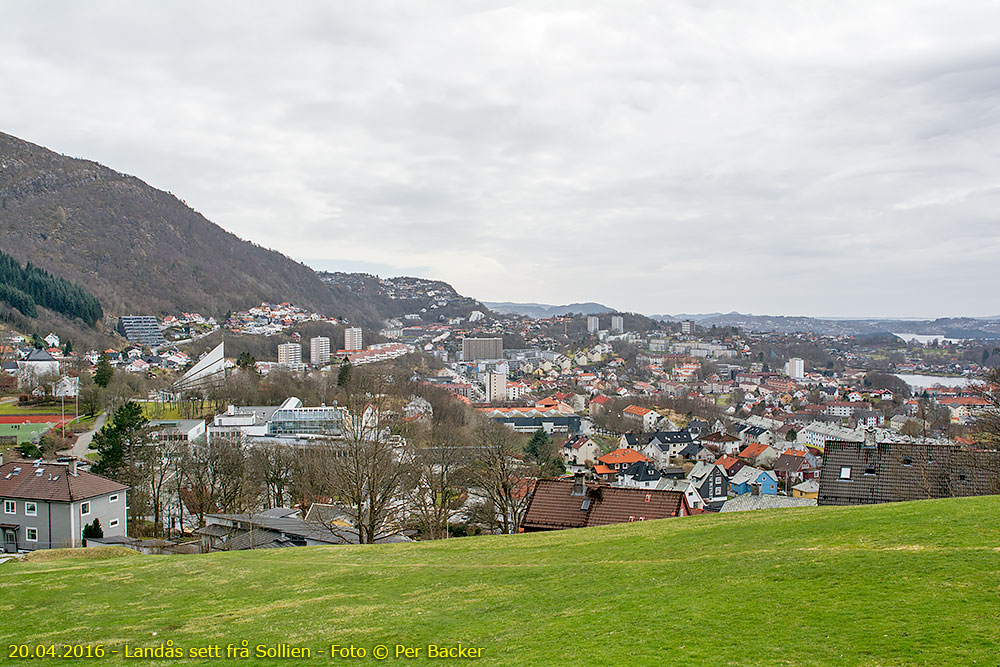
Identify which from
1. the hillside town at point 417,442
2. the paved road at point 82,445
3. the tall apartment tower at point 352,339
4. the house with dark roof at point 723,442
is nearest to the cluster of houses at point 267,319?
the hillside town at point 417,442

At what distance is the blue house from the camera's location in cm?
5356

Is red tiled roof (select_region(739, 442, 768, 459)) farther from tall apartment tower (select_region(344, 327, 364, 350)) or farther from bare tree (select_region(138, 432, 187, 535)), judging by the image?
tall apartment tower (select_region(344, 327, 364, 350))

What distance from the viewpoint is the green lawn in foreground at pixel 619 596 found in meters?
6.75

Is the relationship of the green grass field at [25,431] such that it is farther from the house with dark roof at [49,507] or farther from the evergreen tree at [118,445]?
the house with dark roof at [49,507]

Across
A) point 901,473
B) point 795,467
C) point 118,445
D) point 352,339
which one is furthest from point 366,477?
point 352,339

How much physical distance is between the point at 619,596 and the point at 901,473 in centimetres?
1561

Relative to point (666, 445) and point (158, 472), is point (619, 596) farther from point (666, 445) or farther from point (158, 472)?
point (666, 445)

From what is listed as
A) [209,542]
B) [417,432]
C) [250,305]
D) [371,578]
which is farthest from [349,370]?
[250,305]

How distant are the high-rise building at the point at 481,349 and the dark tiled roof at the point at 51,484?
6471 inches

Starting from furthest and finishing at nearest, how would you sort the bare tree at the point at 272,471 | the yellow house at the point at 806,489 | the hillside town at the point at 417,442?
the yellow house at the point at 806,489
the bare tree at the point at 272,471
the hillside town at the point at 417,442

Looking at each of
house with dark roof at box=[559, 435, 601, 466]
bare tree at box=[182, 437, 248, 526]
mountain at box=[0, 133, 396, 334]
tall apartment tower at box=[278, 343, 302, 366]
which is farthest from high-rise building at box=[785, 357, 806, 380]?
bare tree at box=[182, 437, 248, 526]

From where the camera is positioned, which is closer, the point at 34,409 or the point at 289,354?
the point at 34,409

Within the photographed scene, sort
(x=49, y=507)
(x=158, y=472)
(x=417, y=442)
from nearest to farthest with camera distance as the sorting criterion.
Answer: (x=49, y=507)
(x=158, y=472)
(x=417, y=442)

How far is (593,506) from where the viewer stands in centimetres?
2086
